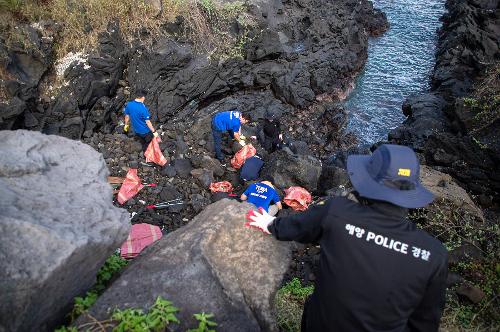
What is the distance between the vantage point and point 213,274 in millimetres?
3291

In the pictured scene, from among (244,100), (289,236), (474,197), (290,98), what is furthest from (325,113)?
(289,236)

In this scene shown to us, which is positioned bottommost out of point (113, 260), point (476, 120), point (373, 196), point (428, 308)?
point (476, 120)

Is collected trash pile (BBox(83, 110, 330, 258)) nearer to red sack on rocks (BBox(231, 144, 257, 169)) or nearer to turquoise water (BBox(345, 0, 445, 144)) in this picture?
red sack on rocks (BBox(231, 144, 257, 169))

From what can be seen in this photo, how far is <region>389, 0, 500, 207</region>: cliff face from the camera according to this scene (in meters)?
8.22

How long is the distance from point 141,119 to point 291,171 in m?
3.44

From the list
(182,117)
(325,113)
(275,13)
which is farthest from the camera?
(275,13)

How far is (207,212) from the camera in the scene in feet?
12.9

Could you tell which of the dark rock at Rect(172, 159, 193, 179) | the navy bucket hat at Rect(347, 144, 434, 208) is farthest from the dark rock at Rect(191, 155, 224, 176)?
the navy bucket hat at Rect(347, 144, 434, 208)

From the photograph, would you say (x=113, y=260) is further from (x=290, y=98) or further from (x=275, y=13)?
(x=275, y=13)

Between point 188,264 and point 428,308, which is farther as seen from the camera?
point 188,264

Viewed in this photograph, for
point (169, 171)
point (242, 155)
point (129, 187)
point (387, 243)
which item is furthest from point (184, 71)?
point (387, 243)

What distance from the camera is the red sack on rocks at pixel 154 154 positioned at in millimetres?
8586

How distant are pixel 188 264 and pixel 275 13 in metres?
12.4

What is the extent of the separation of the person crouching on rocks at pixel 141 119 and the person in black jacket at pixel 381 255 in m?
6.46
